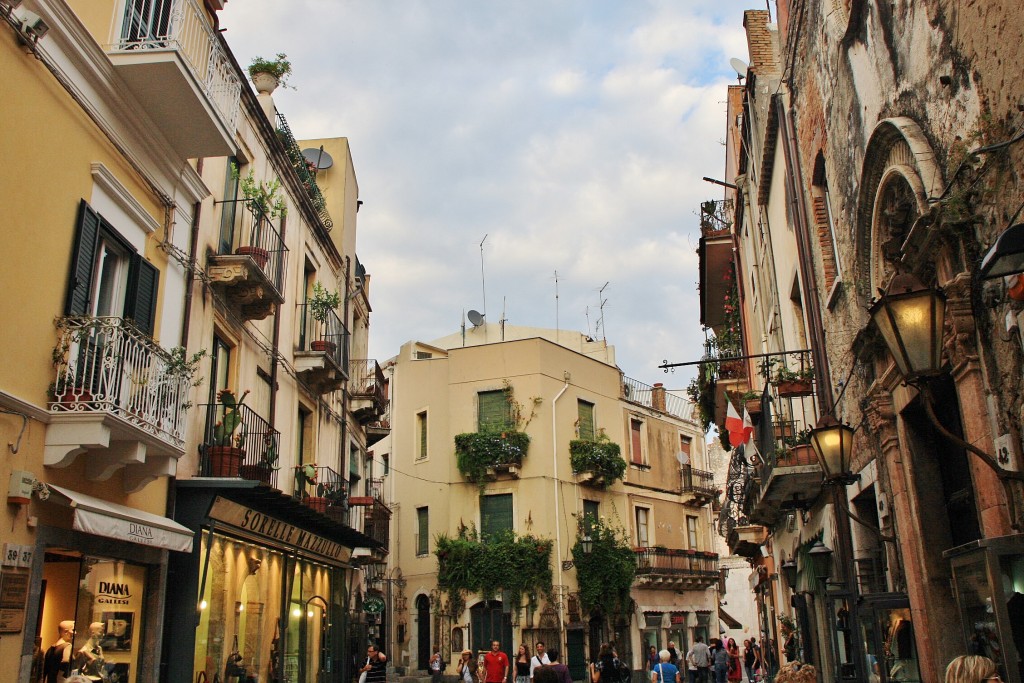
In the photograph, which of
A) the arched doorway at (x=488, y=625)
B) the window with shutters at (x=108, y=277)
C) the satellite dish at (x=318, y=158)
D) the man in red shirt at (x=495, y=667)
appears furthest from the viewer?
the arched doorway at (x=488, y=625)

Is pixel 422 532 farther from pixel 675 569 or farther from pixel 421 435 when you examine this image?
pixel 675 569

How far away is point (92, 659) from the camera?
8852 millimetres

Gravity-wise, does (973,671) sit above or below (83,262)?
below

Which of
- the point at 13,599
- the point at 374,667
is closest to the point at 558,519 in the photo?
the point at 374,667

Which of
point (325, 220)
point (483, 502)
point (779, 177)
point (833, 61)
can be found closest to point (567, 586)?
point (483, 502)

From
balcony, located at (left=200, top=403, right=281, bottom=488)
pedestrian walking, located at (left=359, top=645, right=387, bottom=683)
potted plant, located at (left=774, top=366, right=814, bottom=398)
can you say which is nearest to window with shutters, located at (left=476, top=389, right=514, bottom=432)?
pedestrian walking, located at (left=359, top=645, right=387, bottom=683)

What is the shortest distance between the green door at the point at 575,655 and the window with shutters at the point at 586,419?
24.0 ft

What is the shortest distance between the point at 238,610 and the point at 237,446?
2.64 metres

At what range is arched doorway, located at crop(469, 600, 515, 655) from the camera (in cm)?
2970

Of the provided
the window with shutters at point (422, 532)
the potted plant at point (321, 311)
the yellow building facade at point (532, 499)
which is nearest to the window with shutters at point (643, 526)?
the yellow building facade at point (532, 499)

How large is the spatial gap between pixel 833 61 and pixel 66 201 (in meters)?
8.05

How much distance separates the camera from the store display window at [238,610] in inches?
475

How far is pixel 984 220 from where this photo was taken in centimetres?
551

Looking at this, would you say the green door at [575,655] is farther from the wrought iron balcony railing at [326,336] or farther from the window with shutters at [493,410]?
the wrought iron balcony railing at [326,336]
